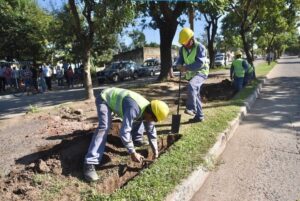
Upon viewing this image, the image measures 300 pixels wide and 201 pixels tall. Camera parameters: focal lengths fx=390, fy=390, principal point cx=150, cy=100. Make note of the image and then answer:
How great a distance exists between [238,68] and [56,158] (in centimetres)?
970

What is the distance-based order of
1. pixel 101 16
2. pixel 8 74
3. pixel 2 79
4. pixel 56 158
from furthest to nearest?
pixel 8 74 < pixel 2 79 < pixel 101 16 < pixel 56 158

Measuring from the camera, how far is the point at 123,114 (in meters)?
5.31

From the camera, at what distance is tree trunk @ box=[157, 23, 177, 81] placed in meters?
18.5

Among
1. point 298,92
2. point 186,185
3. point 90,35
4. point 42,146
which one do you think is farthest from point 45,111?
point 298,92

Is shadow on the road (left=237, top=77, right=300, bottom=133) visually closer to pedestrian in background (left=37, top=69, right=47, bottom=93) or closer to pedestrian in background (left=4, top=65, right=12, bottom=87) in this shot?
pedestrian in background (left=37, top=69, right=47, bottom=93)

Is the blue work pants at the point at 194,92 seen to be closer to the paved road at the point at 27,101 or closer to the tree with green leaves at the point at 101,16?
the tree with green leaves at the point at 101,16

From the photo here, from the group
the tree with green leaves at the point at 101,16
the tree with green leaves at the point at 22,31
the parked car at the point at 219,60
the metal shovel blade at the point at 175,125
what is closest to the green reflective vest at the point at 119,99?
the metal shovel blade at the point at 175,125

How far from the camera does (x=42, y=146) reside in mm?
7176

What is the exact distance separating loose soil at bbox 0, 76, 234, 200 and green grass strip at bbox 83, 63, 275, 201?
36cm

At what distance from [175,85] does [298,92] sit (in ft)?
16.4

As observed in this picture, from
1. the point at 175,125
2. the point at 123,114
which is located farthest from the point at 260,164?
the point at 123,114

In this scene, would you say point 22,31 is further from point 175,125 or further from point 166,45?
point 175,125

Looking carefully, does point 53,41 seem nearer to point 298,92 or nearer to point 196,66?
point 298,92

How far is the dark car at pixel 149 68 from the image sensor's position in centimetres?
3276
